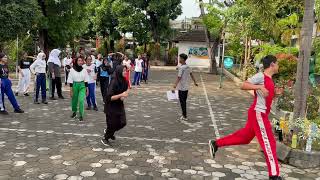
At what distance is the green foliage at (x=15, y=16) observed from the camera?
18719 millimetres

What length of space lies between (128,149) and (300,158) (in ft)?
9.96

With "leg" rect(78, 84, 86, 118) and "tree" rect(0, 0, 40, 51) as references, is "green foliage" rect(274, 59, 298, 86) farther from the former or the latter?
"tree" rect(0, 0, 40, 51)

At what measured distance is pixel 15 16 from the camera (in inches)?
743

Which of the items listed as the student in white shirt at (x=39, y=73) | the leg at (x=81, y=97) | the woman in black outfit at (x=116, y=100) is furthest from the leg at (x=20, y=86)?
the woman in black outfit at (x=116, y=100)

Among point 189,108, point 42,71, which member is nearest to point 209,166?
point 189,108

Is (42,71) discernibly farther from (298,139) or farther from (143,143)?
(298,139)

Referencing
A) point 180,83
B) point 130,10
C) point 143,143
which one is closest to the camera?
point 143,143

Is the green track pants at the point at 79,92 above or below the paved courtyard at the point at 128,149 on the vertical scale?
above

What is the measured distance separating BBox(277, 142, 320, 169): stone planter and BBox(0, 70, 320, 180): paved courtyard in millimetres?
155

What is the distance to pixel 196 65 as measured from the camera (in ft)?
132

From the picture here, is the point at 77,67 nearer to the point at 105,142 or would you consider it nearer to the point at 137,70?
the point at 105,142

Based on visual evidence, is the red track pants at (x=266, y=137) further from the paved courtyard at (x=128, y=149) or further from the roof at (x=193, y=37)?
the roof at (x=193, y=37)

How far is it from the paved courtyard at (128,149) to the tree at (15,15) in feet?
28.7

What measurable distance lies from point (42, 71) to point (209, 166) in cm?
743
